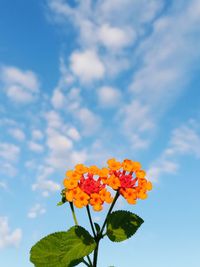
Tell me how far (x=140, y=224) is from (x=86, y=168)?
0.85 meters

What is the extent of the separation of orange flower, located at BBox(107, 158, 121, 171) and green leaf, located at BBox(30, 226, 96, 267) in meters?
0.72

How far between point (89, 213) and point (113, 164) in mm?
576

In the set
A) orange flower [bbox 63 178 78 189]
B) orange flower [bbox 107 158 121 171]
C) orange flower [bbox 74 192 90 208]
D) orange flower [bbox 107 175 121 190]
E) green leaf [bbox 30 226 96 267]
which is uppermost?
orange flower [bbox 107 158 121 171]

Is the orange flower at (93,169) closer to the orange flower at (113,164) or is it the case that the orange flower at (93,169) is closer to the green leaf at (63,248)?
the orange flower at (113,164)

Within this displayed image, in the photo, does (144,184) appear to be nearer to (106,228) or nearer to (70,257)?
(106,228)

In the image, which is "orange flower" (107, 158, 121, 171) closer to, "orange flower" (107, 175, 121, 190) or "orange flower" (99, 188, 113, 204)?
"orange flower" (107, 175, 121, 190)

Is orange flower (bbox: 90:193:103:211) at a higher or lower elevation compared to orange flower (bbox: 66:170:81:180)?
→ lower

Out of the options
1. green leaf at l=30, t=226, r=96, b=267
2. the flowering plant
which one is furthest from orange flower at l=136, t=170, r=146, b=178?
green leaf at l=30, t=226, r=96, b=267

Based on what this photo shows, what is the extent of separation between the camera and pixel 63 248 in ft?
18.5

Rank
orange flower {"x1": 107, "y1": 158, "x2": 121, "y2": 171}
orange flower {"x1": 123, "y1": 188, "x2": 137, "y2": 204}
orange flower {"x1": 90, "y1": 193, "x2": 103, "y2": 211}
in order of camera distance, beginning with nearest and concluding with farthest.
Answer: orange flower {"x1": 90, "y1": 193, "x2": 103, "y2": 211}
orange flower {"x1": 123, "y1": 188, "x2": 137, "y2": 204}
orange flower {"x1": 107, "y1": 158, "x2": 121, "y2": 171}

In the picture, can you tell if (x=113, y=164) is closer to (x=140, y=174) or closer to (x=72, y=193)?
(x=140, y=174)

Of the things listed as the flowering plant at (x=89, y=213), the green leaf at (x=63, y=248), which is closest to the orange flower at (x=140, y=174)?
the flowering plant at (x=89, y=213)

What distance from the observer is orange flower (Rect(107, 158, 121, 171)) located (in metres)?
5.64

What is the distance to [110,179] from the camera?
5.53 meters
